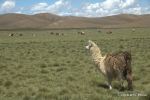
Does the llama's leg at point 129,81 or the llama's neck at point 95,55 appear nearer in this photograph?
the llama's leg at point 129,81

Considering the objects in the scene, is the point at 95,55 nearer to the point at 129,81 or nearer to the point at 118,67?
the point at 118,67

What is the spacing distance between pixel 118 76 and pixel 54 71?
6.47 meters

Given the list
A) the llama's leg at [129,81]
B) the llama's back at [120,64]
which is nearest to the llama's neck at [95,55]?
the llama's back at [120,64]

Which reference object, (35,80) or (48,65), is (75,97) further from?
(48,65)

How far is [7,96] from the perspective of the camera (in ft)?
38.5

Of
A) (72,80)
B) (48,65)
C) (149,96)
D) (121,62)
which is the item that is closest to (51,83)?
(72,80)

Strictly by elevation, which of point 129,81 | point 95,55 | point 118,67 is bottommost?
point 129,81

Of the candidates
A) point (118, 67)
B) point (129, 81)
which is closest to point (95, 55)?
point (118, 67)

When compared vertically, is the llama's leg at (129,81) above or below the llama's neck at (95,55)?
below

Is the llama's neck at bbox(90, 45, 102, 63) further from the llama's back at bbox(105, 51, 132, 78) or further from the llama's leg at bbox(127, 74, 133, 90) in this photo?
the llama's leg at bbox(127, 74, 133, 90)

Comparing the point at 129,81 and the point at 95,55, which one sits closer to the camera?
the point at 129,81

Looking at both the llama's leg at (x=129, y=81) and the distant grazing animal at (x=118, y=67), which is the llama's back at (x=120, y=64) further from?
the llama's leg at (x=129, y=81)

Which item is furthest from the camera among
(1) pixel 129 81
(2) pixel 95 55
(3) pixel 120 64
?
(2) pixel 95 55

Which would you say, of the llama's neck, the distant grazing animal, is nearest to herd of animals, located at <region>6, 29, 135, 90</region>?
the distant grazing animal
